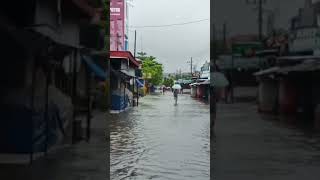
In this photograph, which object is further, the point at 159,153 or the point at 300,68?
the point at 300,68

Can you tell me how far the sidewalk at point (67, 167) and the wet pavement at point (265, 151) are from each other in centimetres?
216

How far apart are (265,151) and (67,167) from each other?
16.5 ft

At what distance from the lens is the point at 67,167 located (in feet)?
34.2

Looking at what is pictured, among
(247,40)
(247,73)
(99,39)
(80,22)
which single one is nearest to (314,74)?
(247,73)

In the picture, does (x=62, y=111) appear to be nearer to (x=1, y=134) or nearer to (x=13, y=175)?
(x=1, y=134)

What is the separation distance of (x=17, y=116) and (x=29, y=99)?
0.40 meters

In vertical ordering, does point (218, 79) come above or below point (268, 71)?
below

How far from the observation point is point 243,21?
20656mm

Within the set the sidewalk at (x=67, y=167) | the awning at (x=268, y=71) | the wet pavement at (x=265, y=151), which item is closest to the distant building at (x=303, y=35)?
the awning at (x=268, y=71)

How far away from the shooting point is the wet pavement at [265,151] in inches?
397

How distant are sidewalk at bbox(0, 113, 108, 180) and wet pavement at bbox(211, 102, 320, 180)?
2162 mm

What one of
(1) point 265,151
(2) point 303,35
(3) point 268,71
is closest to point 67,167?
(1) point 265,151

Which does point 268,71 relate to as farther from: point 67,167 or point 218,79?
point 67,167

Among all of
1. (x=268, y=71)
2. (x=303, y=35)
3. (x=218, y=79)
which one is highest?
(x=303, y=35)
